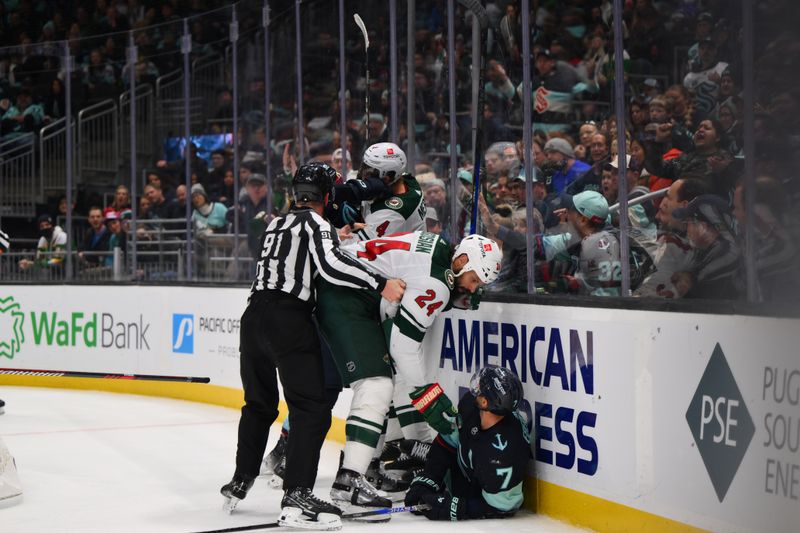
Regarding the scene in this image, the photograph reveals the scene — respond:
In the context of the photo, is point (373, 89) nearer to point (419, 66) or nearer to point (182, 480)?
point (419, 66)

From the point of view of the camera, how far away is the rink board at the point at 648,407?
3242mm

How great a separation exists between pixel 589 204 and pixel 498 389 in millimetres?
1082

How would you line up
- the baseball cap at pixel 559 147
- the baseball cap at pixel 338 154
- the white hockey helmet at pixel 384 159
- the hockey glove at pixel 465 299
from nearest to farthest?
the hockey glove at pixel 465 299 → the white hockey helmet at pixel 384 159 → the baseball cap at pixel 559 147 → the baseball cap at pixel 338 154

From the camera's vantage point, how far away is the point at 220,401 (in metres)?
8.20

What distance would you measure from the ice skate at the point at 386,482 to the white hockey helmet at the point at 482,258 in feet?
3.50

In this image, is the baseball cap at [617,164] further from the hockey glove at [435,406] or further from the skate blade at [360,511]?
the skate blade at [360,511]

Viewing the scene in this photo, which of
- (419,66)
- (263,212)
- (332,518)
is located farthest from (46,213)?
(332,518)

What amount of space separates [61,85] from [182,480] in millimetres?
5607

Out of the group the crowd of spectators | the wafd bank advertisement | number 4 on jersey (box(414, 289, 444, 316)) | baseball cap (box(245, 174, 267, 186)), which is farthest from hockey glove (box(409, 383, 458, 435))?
baseball cap (box(245, 174, 267, 186))

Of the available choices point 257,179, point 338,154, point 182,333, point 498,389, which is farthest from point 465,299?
point 182,333

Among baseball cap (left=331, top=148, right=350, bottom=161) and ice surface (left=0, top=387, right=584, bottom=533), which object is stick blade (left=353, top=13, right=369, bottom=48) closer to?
baseball cap (left=331, top=148, right=350, bottom=161)

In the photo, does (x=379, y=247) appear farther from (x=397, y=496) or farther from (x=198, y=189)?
(x=198, y=189)

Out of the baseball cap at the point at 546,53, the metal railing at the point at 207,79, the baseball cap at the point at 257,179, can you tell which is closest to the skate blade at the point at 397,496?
the baseball cap at the point at 546,53

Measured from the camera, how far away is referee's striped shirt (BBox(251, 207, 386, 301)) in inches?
168
